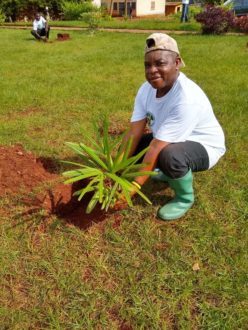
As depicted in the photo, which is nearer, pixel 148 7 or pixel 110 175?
pixel 110 175

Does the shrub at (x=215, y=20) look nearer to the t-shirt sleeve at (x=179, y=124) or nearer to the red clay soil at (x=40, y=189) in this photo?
the red clay soil at (x=40, y=189)

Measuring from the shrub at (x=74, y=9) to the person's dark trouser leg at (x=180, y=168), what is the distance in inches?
1015

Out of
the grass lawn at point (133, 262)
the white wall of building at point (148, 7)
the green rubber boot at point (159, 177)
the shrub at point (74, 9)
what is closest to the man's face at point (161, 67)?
the grass lawn at point (133, 262)

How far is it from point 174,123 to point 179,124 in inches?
1.4

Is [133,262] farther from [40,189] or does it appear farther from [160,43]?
[160,43]

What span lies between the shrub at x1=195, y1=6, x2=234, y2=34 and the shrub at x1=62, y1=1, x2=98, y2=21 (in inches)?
563

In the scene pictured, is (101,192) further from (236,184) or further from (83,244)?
(236,184)

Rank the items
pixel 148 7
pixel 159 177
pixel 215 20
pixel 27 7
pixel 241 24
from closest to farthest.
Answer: pixel 159 177, pixel 215 20, pixel 241 24, pixel 27 7, pixel 148 7

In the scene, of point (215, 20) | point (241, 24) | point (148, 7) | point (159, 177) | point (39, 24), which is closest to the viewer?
point (159, 177)

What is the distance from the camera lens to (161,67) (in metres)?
2.30

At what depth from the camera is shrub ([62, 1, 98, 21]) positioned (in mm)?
26094

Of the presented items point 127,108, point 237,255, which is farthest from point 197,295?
point 127,108

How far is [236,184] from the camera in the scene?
331 cm

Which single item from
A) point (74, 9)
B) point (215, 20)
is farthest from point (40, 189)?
point (74, 9)
